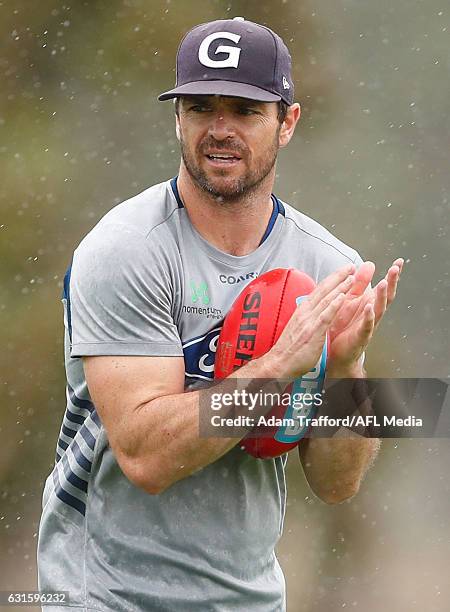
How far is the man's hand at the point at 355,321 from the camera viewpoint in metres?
3.45

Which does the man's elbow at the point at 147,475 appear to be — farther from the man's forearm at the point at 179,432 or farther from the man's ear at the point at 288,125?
the man's ear at the point at 288,125

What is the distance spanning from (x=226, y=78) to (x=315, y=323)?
746mm

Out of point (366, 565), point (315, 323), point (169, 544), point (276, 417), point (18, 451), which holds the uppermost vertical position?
point (315, 323)

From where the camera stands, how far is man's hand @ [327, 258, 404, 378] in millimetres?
3449

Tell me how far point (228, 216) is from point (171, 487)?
73 centimetres

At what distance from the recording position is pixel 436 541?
9719 millimetres

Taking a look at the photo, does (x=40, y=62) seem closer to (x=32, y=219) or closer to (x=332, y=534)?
(x=32, y=219)

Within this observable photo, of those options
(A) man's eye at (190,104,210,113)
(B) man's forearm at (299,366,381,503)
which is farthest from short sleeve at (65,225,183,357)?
(B) man's forearm at (299,366,381,503)

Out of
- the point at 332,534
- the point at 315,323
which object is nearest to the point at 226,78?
the point at 315,323

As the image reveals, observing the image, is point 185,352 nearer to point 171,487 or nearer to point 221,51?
point 171,487

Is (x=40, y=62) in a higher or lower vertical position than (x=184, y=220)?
higher

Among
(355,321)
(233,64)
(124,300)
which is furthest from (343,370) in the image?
(233,64)

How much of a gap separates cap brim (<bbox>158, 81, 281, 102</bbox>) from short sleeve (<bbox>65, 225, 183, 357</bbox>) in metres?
0.40

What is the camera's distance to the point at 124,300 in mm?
3410
